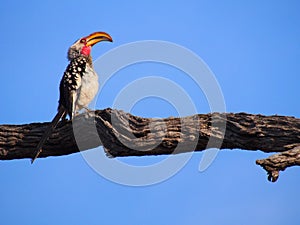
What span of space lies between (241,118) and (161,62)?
1.74 metres

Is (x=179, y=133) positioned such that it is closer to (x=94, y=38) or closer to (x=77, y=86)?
(x=77, y=86)

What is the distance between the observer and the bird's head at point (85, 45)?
7059mm

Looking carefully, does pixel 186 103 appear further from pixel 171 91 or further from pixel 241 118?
pixel 241 118

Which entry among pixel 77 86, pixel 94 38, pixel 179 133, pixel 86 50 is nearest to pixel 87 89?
pixel 77 86

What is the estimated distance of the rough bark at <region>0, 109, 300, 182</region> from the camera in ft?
15.0

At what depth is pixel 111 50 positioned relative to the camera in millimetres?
6402

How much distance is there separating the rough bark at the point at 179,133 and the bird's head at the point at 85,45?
2.25 m

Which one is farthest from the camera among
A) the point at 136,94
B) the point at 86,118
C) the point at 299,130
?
the point at 136,94

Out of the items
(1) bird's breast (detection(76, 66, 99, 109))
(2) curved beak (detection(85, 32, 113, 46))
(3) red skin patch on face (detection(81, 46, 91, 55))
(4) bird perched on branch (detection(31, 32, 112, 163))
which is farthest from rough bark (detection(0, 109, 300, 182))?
(2) curved beak (detection(85, 32, 113, 46))

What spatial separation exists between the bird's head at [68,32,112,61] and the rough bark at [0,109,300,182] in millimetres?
2254

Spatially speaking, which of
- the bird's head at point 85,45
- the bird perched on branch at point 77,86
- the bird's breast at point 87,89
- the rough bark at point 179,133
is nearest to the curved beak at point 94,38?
the bird's head at point 85,45

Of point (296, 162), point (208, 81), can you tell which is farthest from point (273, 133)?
point (208, 81)

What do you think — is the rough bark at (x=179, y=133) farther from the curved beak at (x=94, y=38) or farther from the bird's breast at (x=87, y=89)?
the curved beak at (x=94, y=38)

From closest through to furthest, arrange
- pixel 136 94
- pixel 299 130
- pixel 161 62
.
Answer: pixel 299 130
pixel 136 94
pixel 161 62
